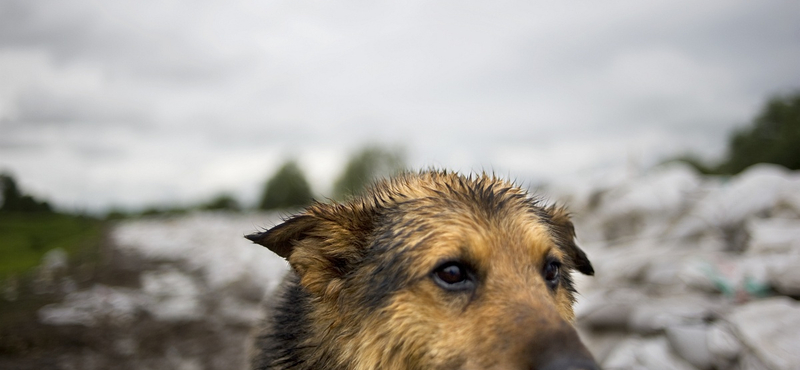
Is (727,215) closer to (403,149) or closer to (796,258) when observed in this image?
(796,258)

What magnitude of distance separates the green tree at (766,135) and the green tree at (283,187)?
958 inches

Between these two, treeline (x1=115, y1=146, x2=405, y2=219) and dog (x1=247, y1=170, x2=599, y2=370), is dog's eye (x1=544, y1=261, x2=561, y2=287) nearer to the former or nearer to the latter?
dog (x1=247, y1=170, x2=599, y2=370)

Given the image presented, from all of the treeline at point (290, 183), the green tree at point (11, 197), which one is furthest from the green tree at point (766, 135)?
the green tree at point (11, 197)

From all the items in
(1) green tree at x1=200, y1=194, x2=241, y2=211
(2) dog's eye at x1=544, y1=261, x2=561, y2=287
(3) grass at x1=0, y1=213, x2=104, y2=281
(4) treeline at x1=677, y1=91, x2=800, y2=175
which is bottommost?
(3) grass at x1=0, y1=213, x2=104, y2=281

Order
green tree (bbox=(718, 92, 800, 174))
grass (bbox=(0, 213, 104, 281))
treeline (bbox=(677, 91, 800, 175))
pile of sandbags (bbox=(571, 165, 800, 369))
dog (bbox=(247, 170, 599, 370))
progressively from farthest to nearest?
green tree (bbox=(718, 92, 800, 174)) → treeline (bbox=(677, 91, 800, 175)) → grass (bbox=(0, 213, 104, 281)) → pile of sandbags (bbox=(571, 165, 800, 369)) → dog (bbox=(247, 170, 599, 370))

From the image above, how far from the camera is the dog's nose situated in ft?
5.98

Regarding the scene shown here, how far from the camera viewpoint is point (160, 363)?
538cm

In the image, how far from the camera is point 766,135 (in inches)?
1203

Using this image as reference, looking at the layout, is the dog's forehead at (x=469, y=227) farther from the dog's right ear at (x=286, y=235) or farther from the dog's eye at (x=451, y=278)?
A: the dog's right ear at (x=286, y=235)

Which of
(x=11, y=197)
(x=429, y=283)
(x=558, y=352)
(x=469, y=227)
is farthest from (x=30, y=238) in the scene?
(x=558, y=352)

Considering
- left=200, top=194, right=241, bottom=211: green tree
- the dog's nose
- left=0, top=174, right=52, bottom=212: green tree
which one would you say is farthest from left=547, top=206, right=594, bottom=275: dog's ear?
left=200, top=194, right=241, bottom=211: green tree

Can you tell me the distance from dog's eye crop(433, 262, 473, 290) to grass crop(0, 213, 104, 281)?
511cm

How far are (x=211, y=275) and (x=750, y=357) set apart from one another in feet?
28.0

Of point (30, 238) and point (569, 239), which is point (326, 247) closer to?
point (569, 239)
